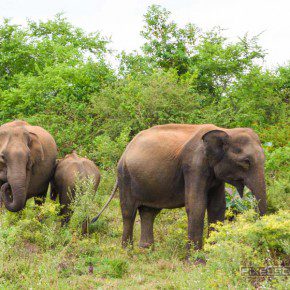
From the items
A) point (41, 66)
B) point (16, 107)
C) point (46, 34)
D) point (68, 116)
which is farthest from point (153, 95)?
point (46, 34)

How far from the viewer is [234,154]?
29.0 ft

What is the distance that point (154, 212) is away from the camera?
10.4 meters

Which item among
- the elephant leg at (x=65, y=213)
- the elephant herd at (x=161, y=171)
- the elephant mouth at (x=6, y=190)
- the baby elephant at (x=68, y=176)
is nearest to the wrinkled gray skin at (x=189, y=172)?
the elephant herd at (x=161, y=171)

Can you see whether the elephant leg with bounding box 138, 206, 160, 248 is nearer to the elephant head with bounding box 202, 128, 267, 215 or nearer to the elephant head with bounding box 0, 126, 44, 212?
the elephant head with bounding box 202, 128, 267, 215

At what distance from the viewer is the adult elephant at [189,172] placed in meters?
8.79

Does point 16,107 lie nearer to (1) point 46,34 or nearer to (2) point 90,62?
(2) point 90,62

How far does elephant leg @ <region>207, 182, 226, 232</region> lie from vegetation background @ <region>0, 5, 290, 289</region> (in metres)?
0.61

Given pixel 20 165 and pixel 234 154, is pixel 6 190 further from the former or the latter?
pixel 234 154

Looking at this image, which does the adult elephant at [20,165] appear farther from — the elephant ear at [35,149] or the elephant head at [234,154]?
the elephant head at [234,154]

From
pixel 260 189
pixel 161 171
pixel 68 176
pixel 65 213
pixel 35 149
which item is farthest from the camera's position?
pixel 65 213

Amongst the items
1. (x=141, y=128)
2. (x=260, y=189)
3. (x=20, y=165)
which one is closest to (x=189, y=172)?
(x=260, y=189)

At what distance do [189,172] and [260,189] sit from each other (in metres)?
1.17

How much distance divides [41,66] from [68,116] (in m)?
10.6

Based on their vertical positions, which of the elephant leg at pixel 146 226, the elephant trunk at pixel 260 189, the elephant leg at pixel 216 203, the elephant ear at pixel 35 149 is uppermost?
the elephant ear at pixel 35 149
